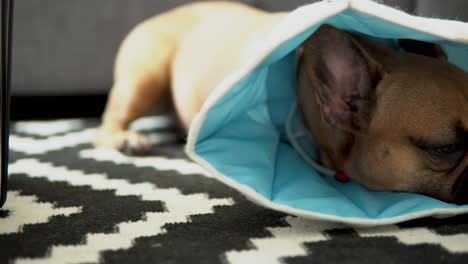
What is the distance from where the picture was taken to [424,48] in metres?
1.27

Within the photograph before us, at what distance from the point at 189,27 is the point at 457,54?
97 cm

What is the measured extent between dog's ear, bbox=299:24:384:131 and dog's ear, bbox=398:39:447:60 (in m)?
0.27

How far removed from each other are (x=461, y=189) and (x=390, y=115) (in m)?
0.17

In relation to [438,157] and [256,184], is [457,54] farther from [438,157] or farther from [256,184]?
[256,184]

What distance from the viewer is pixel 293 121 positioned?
1.27 meters

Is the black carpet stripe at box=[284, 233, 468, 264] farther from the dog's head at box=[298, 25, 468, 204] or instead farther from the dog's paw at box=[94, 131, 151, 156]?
the dog's paw at box=[94, 131, 151, 156]

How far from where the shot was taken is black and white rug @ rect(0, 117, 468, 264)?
0.79m

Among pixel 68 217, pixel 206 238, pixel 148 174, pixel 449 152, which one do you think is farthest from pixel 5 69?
pixel 449 152

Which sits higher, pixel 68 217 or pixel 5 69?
pixel 5 69

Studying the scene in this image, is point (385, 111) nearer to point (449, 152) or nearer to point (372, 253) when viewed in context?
point (449, 152)

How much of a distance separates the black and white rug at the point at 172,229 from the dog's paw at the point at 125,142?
0.28 metres

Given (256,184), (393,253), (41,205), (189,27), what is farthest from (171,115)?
(393,253)

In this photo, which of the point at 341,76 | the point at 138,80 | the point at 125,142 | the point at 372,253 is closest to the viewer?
the point at 372,253

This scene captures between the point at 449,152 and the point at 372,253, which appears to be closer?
the point at 372,253
